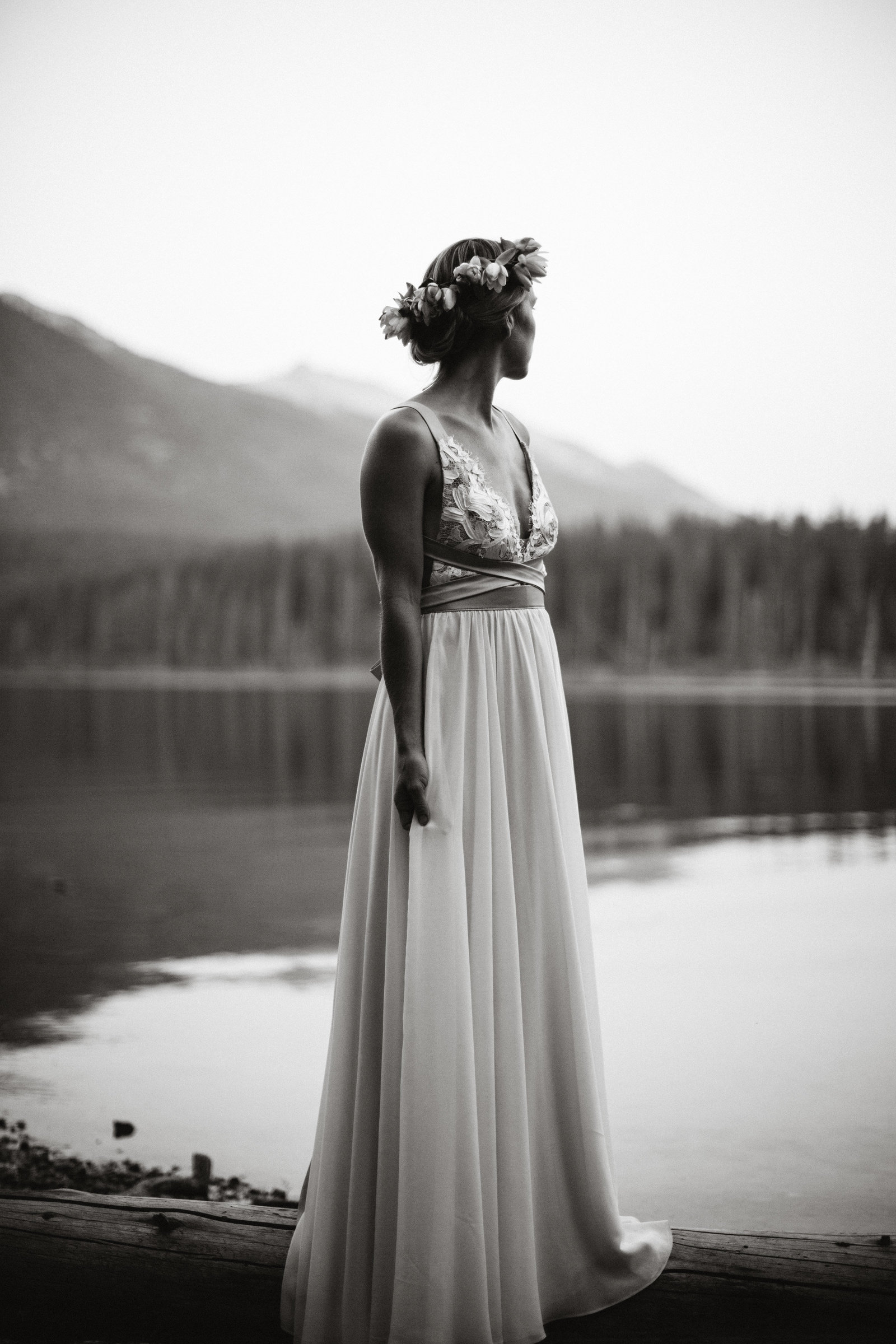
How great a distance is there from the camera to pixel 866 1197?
16.8ft

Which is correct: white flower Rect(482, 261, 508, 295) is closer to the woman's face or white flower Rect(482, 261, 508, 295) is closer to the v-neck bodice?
the woman's face

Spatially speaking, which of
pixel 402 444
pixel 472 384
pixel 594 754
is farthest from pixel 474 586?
pixel 594 754

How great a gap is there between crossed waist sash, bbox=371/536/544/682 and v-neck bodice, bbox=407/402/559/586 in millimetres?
14

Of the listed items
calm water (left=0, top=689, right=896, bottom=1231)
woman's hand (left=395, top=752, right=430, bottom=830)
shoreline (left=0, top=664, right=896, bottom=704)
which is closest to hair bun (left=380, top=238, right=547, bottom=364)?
woman's hand (left=395, top=752, right=430, bottom=830)

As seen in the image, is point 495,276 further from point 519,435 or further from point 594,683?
point 594,683

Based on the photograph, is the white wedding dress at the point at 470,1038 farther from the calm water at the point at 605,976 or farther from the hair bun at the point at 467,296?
the calm water at the point at 605,976

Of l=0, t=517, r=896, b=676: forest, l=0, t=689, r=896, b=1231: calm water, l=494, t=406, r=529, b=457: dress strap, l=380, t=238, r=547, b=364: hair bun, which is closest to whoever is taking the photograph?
l=380, t=238, r=547, b=364: hair bun

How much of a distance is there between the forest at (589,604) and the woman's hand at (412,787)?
69037 millimetres

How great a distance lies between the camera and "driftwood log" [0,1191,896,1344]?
2.92m

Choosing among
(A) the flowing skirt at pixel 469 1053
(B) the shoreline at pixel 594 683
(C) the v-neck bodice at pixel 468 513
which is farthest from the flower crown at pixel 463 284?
(B) the shoreline at pixel 594 683

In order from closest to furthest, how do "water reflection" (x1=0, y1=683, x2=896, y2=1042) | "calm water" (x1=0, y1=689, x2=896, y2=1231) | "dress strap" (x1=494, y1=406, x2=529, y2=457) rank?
"dress strap" (x1=494, y1=406, x2=529, y2=457) → "calm water" (x1=0, y1=689, x2=896, y2=1231) → "water reflection" (x1=0, y1=683, x2=896, y2=1042)

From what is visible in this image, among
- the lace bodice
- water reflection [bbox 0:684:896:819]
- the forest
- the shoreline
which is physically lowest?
water reflection [bbox 0:684:896:819]

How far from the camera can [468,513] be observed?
9.61 ft

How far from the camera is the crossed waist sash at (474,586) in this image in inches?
118
